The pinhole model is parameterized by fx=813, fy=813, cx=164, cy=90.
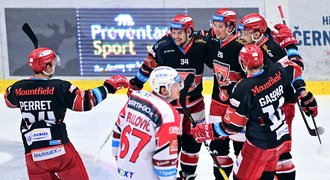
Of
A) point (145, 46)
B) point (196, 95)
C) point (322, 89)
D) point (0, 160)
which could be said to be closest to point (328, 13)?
point (322, 89)

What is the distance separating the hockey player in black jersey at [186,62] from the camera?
6.26 m

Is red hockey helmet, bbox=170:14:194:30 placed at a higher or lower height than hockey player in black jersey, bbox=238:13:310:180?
higher

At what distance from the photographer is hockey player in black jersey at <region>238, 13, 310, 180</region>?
5.80 meters

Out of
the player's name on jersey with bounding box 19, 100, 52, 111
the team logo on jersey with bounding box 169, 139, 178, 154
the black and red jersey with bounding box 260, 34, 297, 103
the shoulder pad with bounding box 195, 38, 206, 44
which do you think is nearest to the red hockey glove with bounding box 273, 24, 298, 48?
the black and red jersey with bounding box 260, 34, 297, 103

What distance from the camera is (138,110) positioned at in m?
4.43

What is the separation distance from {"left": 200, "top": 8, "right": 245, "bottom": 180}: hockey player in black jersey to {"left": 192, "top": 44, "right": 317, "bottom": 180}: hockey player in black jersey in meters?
0.69

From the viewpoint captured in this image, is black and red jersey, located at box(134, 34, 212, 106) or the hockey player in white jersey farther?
black and red jersey, located at box(134, 34, 212, 106)

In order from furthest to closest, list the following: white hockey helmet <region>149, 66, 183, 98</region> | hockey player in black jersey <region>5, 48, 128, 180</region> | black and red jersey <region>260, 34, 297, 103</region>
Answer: black and red jersey <region>260, 34, 297, 103</region>
hockey player in black jersey <region>5, 48, 128, 180</region>
white hockey helmet <region>149, 66, 183, 98</region>

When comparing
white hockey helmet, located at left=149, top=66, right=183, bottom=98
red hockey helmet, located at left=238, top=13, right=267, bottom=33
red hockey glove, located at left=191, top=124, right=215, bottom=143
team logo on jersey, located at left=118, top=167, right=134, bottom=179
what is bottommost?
team logo on jersey, located at left=118, top=167, right=134, bottom=179

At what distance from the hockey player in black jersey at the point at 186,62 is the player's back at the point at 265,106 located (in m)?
1.07

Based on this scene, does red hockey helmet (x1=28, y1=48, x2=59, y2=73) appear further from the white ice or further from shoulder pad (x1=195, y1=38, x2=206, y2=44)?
the white ice

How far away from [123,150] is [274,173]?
144 centimetres

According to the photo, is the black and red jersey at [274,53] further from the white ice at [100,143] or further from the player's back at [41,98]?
the player's back at [41,98]

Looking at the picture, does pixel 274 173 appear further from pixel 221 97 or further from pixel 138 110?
pixel 138 110
